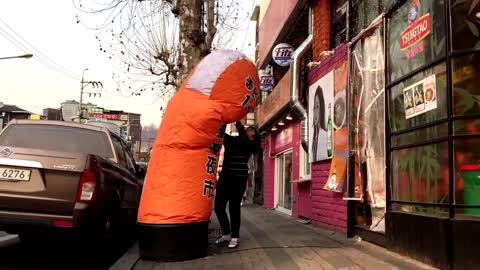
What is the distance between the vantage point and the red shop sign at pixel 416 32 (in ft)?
19.9

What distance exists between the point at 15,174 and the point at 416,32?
5172 millimetres

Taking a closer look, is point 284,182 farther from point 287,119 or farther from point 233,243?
point 233,243

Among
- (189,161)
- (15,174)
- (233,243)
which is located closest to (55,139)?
(15,174)

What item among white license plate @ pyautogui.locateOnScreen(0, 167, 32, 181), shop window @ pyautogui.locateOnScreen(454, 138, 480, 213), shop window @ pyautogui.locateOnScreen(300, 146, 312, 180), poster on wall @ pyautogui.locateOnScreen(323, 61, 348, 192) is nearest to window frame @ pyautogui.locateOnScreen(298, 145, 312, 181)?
shop window @ pyautogui.locateOnScreen(300, 146, 312, 180)

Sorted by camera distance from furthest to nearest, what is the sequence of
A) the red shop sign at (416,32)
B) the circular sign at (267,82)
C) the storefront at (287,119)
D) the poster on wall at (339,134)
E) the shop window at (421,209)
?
the circular sign at (267,82), the storefront at (287,119), the poster on wall at (339,134), the red shop sign at (416,32), the shop window at (421,209)

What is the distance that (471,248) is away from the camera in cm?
503

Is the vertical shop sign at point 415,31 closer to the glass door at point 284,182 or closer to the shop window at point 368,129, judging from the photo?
the shop window at point 368,129

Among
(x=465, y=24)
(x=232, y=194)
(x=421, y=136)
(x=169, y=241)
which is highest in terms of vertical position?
(x=465, y=24)

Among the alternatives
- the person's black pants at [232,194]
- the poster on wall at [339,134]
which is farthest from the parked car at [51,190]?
the poster on wall at [339,134]

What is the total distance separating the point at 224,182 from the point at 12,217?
9.34 ft

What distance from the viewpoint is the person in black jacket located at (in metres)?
7.51

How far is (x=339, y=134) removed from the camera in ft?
29.7

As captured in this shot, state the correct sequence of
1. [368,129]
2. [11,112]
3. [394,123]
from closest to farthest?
1. [394,123]
2. [368,129]
3. [11,112]

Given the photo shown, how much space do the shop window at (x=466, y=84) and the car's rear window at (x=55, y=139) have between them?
5.02 meters
